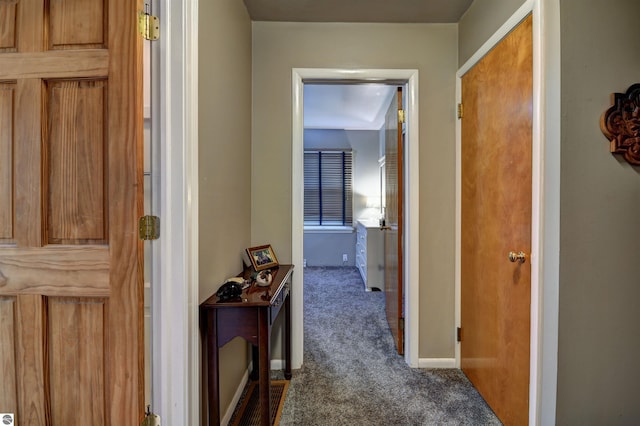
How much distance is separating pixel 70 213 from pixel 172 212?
1.07 ft

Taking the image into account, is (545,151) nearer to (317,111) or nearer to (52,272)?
(52,272)

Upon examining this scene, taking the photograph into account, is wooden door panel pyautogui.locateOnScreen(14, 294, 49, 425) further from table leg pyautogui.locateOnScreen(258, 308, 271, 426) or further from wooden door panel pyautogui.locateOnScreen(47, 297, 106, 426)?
table leg pyautogui.locateOnScreen(258, 308, 271, 426)

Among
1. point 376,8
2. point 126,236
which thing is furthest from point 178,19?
point 376,8

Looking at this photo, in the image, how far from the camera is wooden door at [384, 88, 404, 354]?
2.40m

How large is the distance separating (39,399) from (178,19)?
1474mm

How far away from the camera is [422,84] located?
2.20 metres

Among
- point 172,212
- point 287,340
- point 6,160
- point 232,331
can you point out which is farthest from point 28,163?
point 287,340

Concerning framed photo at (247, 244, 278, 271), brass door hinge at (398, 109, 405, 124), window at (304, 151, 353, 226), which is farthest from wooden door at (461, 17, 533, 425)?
window at (304, 151, 353, 226)

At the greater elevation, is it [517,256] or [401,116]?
[401,116]

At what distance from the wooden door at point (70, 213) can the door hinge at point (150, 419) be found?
0.05 metres

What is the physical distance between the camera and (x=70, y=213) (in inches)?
43.1

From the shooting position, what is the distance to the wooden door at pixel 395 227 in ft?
7.88

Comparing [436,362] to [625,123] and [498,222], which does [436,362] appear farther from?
[625,123]

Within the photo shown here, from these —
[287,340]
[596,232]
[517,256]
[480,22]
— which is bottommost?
Answer: [287,340]
